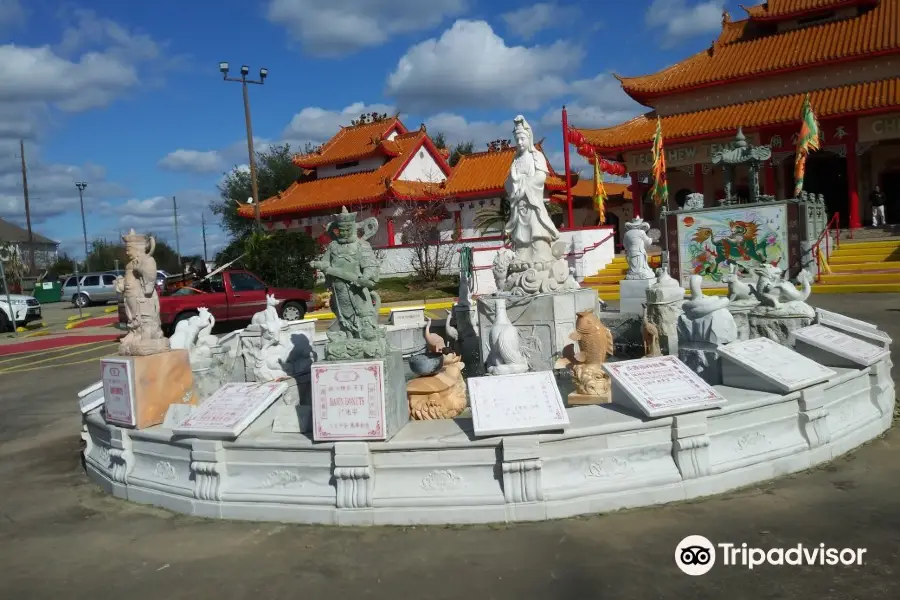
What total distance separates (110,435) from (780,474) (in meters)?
6.10

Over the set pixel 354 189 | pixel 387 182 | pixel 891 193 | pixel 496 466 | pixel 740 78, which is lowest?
pixel 496 466

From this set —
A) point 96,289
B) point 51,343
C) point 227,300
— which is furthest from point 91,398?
point 96,289

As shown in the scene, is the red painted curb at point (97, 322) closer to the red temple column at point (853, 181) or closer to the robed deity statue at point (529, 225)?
the robed deity statue at point (529, 225)

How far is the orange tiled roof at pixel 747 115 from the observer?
24.3 meters

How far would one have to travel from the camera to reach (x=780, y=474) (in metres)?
5.69

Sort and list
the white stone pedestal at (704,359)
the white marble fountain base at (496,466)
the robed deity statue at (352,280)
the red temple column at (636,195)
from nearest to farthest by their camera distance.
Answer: the white marble fountain base at (496,466), the robed deity statue at (352,280), the white stone pedestal at (704,359), the red temple column at (636,195)

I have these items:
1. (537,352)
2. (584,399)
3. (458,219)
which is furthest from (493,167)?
(584,399)

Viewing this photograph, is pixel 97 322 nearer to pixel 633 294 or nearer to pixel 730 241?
pixel 633 294

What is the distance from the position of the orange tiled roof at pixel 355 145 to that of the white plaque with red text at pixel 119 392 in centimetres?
2988

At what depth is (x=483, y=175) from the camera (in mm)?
33812

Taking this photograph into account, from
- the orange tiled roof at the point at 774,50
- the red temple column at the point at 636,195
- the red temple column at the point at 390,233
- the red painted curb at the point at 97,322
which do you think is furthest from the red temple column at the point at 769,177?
the red painted curb at the point at 97,322

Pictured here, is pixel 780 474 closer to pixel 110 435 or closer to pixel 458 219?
pixel 110 435

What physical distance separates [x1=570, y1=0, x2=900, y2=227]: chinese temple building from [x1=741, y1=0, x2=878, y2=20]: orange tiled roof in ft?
0.14

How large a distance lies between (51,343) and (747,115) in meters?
26.2
